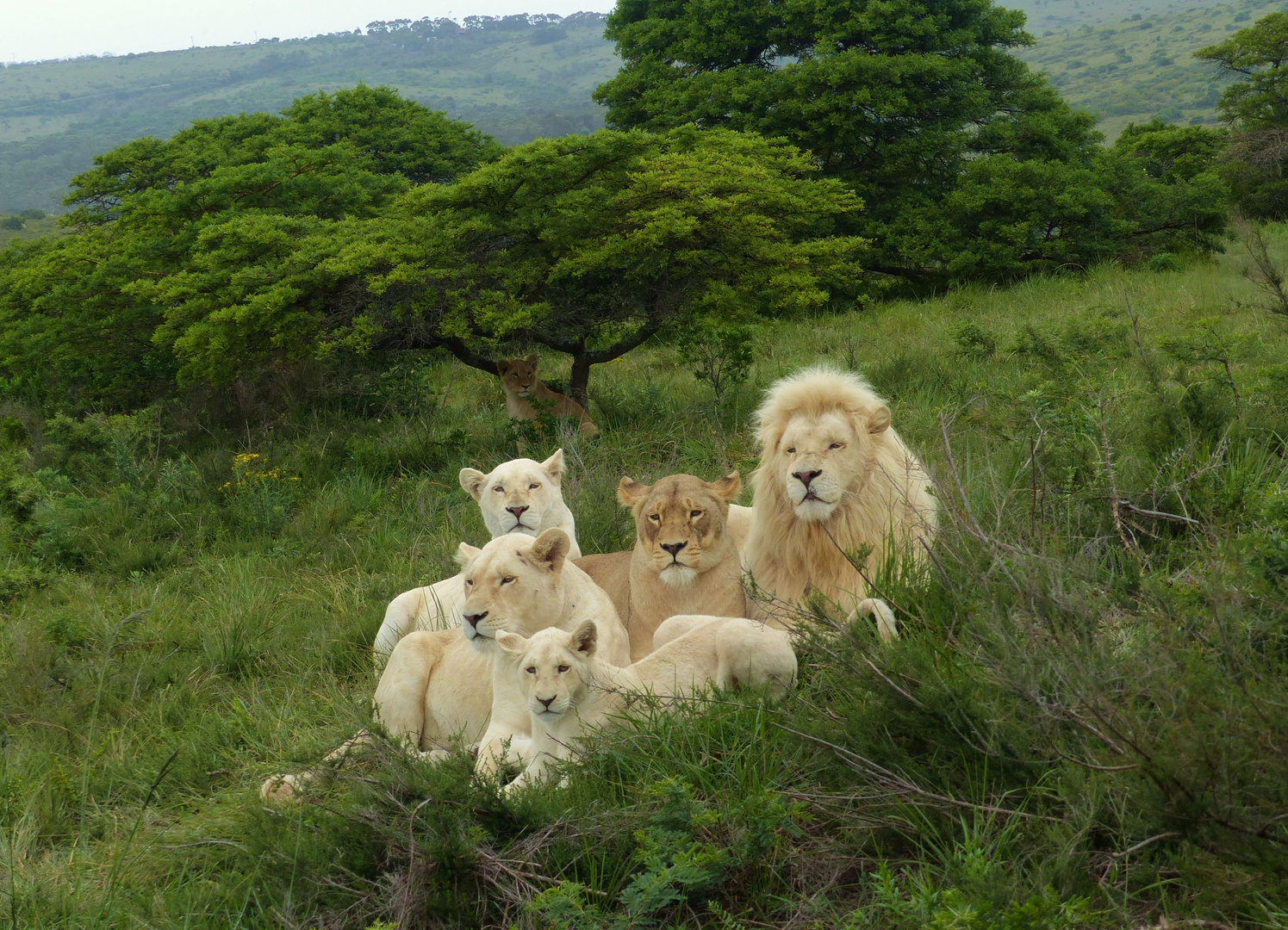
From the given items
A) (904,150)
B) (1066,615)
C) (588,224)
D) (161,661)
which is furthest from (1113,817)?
(904,150)

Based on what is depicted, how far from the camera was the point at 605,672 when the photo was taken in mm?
4176

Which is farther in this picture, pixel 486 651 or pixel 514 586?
pixel 514 586

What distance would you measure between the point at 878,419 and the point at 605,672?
189 cm

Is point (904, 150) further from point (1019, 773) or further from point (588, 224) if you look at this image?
point (1019, 773)

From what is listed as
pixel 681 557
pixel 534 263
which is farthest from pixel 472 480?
pixel 534 263

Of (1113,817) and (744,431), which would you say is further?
(744,431)

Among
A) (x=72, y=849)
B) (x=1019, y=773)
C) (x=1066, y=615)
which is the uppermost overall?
(x=1066, y=615)

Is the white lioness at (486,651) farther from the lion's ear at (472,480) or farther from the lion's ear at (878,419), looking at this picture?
the lion's ear at (878,419)

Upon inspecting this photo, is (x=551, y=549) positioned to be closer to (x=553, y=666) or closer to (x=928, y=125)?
(x=553, y=666)

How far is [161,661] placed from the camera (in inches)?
261

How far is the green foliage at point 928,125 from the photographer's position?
17.8m

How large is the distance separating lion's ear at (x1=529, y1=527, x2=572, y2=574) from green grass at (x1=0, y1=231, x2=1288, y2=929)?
962mm

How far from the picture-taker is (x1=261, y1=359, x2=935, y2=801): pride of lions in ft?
13.6

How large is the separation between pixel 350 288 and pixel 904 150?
37.4ft
